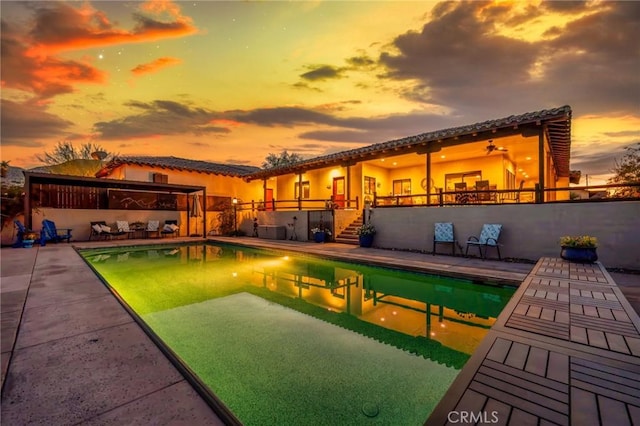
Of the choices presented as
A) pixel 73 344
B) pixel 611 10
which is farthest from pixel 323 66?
pixel 73 344

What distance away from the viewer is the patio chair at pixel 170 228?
1523 centimetres

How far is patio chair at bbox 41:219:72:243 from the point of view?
37.3 ft

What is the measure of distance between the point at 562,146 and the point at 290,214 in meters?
12.0

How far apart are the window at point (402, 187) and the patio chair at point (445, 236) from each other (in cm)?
611

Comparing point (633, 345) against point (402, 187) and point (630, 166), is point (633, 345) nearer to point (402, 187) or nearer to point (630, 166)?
point (402, 187)

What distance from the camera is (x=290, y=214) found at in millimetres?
14469

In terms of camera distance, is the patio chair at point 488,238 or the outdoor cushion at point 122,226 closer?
the patio chair at point 488,238

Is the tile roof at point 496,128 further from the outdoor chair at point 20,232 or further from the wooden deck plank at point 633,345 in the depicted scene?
the outdoor chair at point 20,232

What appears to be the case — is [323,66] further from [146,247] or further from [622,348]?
[622,348]

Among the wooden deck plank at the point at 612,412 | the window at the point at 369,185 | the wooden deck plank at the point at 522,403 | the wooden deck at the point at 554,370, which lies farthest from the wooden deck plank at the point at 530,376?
the window at the point at 369,185

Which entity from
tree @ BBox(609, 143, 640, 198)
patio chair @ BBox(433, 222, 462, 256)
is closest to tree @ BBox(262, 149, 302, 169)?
tree @ BBox(609, 143, 640, 198)

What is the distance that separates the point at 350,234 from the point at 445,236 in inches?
179

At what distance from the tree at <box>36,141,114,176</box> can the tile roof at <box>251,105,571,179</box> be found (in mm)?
17644

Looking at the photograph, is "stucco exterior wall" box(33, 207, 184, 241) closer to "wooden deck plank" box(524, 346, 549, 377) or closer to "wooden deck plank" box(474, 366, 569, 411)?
"wooden deck plank" box(474, 366, 569, 411)
